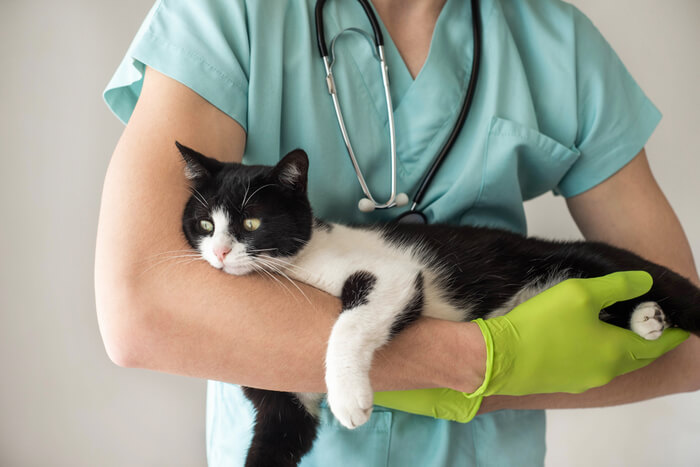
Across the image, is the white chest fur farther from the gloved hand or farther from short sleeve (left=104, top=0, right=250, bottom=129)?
short sleeve (left=104, top=0, right=250, bottom=129)

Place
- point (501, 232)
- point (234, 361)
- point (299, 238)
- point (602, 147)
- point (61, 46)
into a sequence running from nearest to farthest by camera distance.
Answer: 1. point (234, 361)
2. point (299, 238)
3. point (501, 232)
4. point (602, 147)
5. point (61, 46)

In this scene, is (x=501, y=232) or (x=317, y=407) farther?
(x=501, y=232)

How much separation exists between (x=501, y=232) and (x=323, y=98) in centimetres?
41

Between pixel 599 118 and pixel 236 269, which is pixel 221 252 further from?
pixel 599 118

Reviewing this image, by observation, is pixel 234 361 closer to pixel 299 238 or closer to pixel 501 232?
pixel 299 238

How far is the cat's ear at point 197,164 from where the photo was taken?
0.65 m

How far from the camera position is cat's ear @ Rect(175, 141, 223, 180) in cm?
65

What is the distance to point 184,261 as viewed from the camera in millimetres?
643

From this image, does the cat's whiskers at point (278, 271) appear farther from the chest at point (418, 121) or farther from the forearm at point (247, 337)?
the chest at point (418, 121)

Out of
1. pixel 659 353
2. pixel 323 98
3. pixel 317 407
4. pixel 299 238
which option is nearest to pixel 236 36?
pixel 323 98

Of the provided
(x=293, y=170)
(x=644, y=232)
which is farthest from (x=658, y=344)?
(x=293, y=170)

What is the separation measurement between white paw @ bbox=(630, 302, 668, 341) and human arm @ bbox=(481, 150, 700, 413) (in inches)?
4.5

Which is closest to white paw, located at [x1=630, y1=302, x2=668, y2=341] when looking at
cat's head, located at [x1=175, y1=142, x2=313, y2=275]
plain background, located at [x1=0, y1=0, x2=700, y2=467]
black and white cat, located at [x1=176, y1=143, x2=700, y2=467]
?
black and white cat, located at [x1=176, y1=143, x2=700, y2=467]

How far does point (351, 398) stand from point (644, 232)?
78 cm
